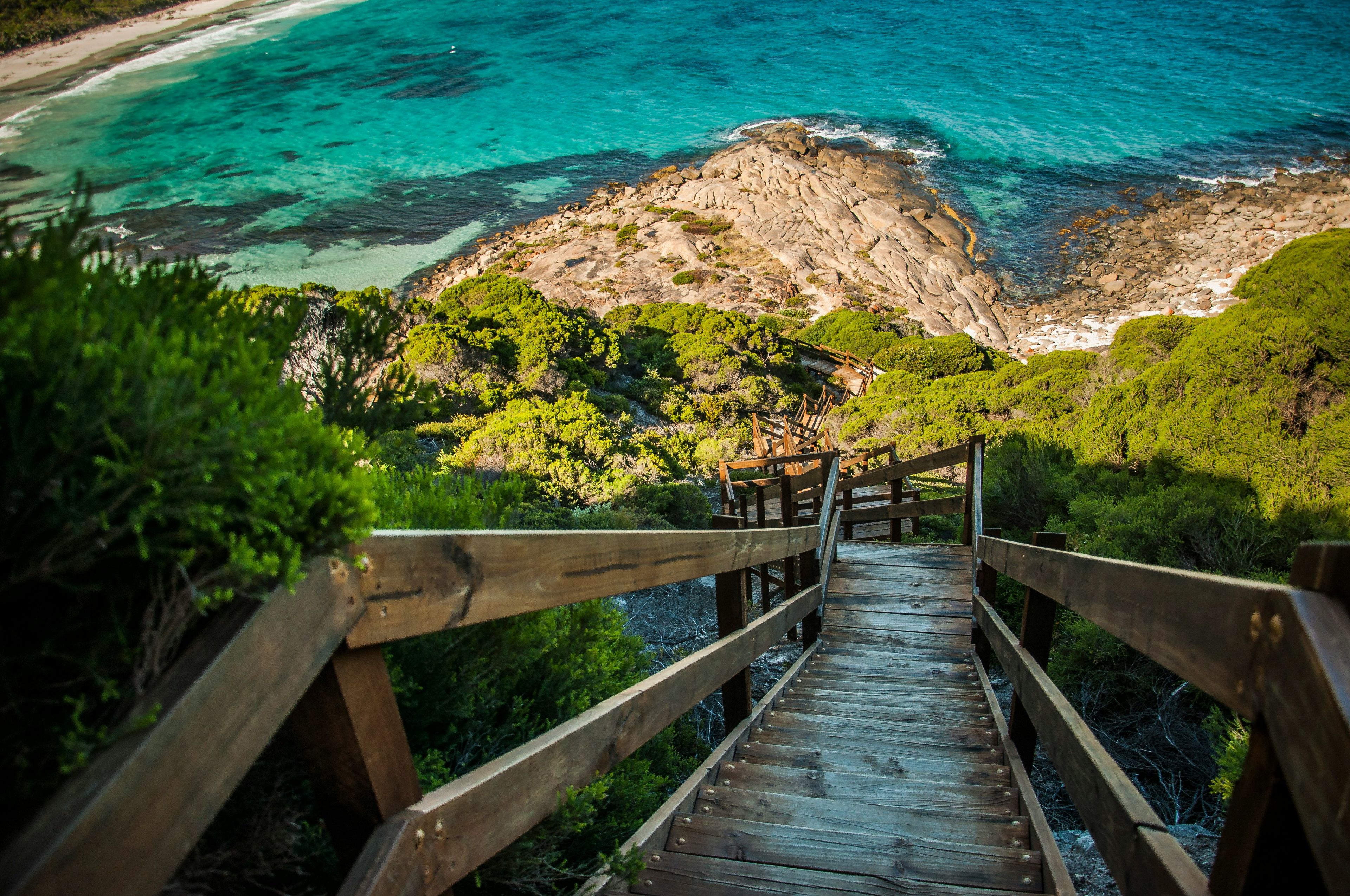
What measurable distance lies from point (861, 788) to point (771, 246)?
3474 centimetres

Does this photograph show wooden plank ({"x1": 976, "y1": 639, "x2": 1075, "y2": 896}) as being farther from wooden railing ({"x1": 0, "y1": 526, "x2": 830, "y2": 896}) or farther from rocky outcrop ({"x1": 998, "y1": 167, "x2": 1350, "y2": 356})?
rocky outcrop ({"x1": 998, "y1": 167, "x2": 1350, "y2": 356})

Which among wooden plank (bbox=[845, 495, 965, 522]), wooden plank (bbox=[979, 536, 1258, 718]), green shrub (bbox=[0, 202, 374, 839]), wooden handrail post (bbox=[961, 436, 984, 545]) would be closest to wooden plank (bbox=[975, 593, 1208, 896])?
wooden plank (bbox=[979, 536, 1258, 718])

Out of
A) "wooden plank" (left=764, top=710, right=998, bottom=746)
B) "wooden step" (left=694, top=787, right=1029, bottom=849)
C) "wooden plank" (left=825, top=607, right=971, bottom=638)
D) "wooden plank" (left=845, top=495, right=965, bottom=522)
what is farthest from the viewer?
"wooden plank" (left=845, top=495, right=965, bottom=522)

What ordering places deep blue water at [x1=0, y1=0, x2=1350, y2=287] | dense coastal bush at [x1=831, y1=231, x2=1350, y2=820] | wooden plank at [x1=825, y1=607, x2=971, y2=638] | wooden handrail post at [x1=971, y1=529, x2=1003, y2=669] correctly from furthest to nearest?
deep blue water at [x1=0, y1=0, x2=1350, y2=287] → wooden plank at [x1=825, y1=607, x2=971, y2=638] → wooden handrail post at [x1=971, y1=529, x2=1003, y2=669] → dense coastal bush at [x1=831, y1=231, x2=1350, y2=820]

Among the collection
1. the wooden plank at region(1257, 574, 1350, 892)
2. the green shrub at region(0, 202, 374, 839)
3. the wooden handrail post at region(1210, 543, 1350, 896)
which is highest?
the green shrub at region(0, 202, 374, 839)

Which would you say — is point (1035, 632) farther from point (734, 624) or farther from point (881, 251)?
point (881, 251)

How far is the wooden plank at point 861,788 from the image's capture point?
245 cm

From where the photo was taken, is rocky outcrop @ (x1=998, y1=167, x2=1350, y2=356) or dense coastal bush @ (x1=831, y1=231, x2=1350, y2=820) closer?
dense coastal bush @ (x1=831, y1=231, x2=1350, y2=820)

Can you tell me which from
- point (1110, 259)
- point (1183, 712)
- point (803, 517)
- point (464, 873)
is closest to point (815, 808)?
point (464, 873)

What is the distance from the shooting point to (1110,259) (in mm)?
32188

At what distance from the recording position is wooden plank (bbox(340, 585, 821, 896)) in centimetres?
104

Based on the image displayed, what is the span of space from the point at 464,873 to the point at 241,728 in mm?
599

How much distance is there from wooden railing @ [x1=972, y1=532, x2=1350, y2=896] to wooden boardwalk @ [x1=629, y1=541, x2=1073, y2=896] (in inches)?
25.0

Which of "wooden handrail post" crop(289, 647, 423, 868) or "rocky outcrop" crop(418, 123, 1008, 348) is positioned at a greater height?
"wooden handrail post" crop(289, 647, 423, 868)
